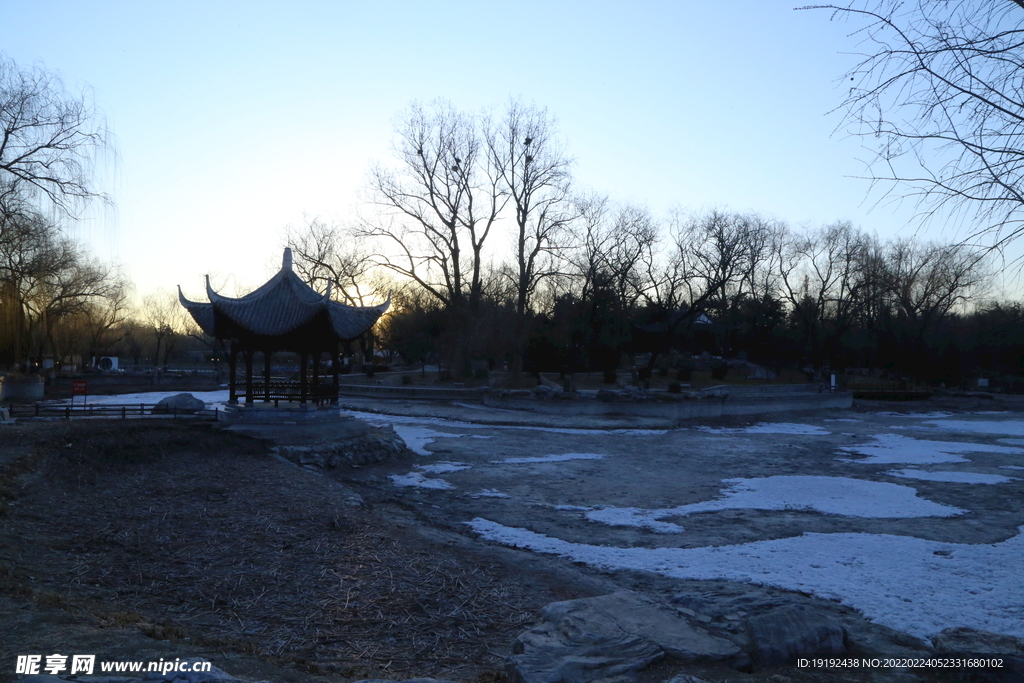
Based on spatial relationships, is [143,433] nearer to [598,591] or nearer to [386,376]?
[598,591]

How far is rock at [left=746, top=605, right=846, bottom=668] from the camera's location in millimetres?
4773

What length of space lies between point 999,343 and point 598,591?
60.0 metres

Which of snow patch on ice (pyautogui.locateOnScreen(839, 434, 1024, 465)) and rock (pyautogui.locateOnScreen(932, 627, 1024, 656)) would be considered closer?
rock (pyautogui.locateOnScreen(932, 627, 1024, 656))

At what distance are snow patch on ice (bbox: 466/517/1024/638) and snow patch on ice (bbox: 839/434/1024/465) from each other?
9.29 m

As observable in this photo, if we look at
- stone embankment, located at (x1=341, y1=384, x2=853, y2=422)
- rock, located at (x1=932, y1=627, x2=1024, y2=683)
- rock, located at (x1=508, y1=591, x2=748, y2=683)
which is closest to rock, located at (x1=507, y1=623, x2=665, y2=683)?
rock, located at (x1=508, y1=591, x2=748, y2=683)

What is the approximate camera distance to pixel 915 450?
21484 mm

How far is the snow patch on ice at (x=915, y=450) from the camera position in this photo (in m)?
19.1

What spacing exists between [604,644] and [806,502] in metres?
9.16

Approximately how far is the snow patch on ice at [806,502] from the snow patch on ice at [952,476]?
1648 millimetres

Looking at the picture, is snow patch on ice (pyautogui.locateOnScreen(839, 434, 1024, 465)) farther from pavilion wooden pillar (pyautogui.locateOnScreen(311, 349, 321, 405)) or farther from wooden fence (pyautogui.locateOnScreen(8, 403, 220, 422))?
wooden fence (pyautogui.locateOnScreen(8, 403, 220, 422))

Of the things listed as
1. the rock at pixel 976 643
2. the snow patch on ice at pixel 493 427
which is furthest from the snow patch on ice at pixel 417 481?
the rock at pixel 976 643

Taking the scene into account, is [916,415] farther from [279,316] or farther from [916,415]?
[279,316]

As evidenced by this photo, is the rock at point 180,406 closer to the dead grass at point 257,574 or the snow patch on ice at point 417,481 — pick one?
the dead grass at point 257,574

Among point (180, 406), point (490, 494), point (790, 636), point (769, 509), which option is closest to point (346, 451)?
A: point (490, 494)
